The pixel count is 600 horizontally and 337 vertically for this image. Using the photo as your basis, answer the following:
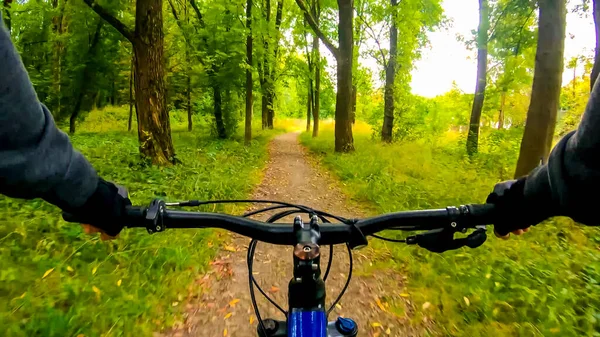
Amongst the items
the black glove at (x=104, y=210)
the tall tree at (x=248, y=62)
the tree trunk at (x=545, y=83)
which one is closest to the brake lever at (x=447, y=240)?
the black glove at (x=104, y=210)

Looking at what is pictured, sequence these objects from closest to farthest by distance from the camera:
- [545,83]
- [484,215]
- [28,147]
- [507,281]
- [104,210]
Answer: [28,147], [104,210], [484,215], [507,281], [545,83]

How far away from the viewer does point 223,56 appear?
14930mm

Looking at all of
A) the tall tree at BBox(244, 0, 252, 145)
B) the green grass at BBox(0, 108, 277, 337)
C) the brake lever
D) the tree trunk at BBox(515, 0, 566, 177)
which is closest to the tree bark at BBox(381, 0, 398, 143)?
the tall tree at BBox(244, 0, 252, 145)

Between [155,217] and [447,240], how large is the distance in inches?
46.1

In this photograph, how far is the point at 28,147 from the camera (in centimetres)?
93

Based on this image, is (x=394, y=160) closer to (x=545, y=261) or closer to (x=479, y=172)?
(x=479, y=172)

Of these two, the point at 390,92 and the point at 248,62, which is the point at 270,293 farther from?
the point at 390,92

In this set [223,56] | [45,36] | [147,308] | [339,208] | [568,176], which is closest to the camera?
[568,176]

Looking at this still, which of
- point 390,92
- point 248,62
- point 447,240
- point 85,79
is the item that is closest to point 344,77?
point 390,92

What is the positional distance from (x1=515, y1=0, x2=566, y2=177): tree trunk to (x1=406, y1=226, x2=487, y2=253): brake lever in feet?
17.7

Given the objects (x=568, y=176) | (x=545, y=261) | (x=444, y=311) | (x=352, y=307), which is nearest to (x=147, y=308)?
(x=352, y=307)

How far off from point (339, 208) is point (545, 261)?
144 inches

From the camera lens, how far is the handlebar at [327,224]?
134cm

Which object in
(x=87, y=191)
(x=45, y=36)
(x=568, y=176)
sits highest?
(x=45, y=36)
